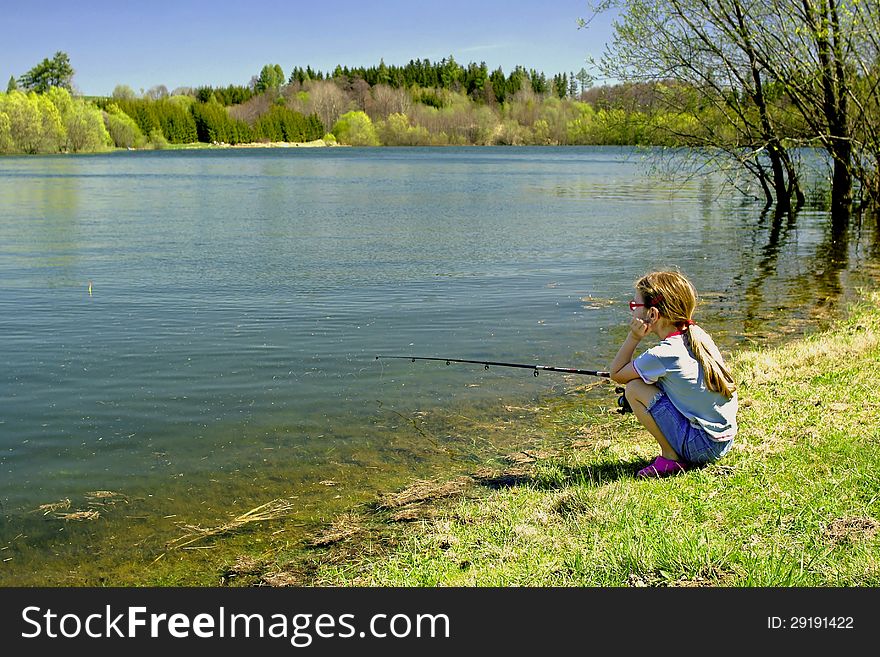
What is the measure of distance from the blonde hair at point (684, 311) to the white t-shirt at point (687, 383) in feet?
0.15

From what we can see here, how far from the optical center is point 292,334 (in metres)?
12.4

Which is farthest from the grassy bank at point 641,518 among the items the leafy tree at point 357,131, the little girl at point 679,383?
the leafy tree at point 357,131

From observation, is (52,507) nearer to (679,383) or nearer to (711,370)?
(679,383)

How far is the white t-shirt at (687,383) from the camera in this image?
573 centimetres

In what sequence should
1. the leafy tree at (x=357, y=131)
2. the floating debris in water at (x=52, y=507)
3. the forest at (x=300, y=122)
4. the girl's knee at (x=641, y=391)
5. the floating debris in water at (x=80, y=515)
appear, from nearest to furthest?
the girl's knee at (x=641, y=391) < the floating debris in water at (x=80, y=515) < the floating debris in water at (x=52, y=507) < the forest at (x=300, y=122) < the leafy tree at (x=357, y=131)

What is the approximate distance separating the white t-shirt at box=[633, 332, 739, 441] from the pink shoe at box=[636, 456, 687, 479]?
1.03ft

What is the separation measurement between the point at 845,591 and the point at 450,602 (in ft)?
6.03

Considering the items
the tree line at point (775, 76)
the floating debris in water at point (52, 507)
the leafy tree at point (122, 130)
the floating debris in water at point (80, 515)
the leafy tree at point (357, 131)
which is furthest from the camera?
the leafy tree at point (357, 131)

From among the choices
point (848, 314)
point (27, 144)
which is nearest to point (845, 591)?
point (848, 314)

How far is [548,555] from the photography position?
15.5ft

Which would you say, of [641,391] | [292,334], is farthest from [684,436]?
[292,334]

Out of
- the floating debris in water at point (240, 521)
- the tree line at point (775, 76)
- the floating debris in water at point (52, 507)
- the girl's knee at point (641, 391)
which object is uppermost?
the tree line at point (775, 76)

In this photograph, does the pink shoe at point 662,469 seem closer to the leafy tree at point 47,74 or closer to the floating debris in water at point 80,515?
the floating debris in water at point 80,515

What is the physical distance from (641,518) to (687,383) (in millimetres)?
1128
